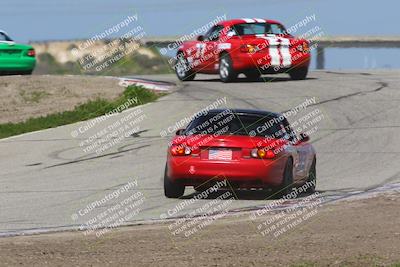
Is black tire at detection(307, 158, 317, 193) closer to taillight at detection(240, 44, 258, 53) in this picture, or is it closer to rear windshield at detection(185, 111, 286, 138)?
rear windshield at detection(185, 111, 286, 138)

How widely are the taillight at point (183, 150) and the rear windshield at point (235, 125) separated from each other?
29 cm

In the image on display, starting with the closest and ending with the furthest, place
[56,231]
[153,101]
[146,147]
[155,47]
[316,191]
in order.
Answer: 1. [56,231]
2. [316,191]
3. [146,147]
4. [153,101]
5. [155,47]

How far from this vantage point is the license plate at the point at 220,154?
13.2 metres

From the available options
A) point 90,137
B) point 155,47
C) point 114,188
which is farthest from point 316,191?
point 155,47

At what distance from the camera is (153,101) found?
24.7 metres

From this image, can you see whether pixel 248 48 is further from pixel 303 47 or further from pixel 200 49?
pixel 200 49

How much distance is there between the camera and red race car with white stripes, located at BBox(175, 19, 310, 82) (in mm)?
26344

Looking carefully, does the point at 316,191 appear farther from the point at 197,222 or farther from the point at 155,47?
the point at 155,47

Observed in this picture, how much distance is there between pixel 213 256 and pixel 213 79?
21184mm

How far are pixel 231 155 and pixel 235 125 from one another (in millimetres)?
523

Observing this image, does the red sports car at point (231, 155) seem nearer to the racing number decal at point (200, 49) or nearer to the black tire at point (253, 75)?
the black tire at point (253, 75)

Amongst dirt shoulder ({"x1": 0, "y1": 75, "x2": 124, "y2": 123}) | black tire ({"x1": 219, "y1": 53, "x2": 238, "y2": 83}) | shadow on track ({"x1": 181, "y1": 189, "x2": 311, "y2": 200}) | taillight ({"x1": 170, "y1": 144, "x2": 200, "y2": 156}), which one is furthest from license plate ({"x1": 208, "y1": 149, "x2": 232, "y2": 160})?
black tire ({"x1": 219, "y1": 53, "x2": 238, "y2": 83})

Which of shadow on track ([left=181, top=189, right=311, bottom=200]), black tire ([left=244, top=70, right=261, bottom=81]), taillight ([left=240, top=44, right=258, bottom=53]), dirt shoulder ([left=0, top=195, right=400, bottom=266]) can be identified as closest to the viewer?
dirt shoulder ([left=0, top=195, right=400, bottom=266])

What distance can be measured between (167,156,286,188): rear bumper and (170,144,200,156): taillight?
0.06 meters
